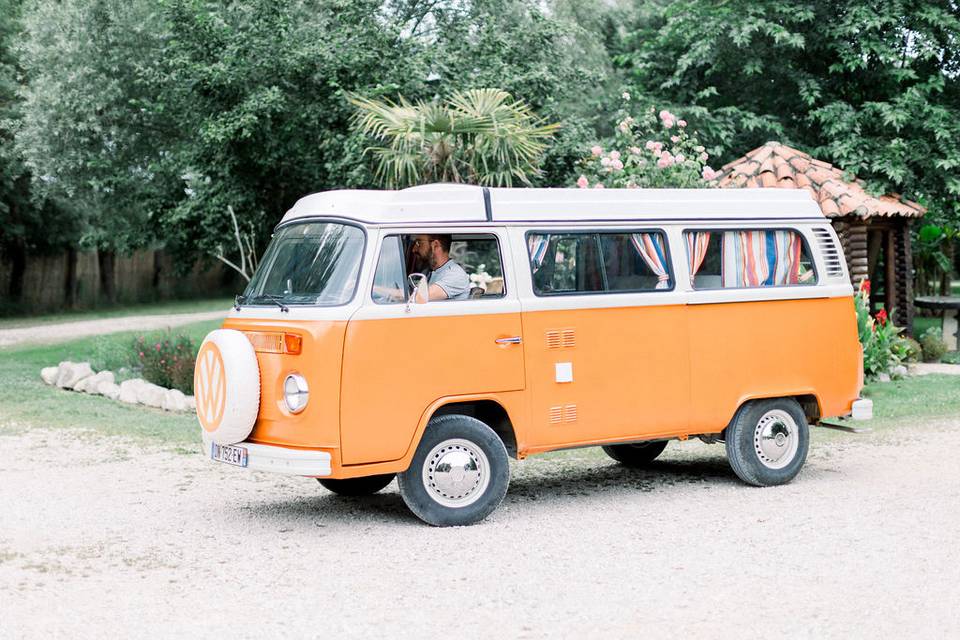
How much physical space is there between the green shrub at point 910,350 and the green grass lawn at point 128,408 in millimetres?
838

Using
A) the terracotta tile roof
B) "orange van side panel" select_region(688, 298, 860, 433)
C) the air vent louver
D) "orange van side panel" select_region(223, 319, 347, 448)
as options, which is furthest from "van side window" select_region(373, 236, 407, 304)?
the terracotta tile roof

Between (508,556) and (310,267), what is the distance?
93.3 inches

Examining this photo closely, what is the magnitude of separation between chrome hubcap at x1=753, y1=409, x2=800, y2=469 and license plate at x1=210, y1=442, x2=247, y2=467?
3.95 metres

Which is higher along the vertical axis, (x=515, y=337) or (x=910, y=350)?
(x=515, y=337)

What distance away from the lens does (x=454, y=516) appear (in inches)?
299

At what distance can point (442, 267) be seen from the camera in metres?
7.87

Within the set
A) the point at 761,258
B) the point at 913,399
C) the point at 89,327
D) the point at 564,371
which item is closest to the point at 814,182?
the point at 913,399

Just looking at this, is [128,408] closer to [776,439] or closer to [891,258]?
[776,439]

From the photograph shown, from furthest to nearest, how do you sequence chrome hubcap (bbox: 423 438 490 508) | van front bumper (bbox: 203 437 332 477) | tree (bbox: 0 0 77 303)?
tree (bbox: 0 0 77 303)
chrome hubcap (bbox: 423 438 490 508)
van front bumper (bbox: 203 437 332 477)

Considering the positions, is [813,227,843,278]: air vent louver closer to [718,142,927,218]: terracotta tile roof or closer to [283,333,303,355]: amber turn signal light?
[283,333,303,355]: amber turn signal light

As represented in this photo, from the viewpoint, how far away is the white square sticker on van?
317 inches

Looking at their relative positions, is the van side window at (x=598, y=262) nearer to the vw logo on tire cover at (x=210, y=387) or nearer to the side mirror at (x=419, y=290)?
the side mirror at (x=419, y=290)

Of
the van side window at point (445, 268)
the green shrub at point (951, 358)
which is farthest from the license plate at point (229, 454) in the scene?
the green shrub at point (951, 358)

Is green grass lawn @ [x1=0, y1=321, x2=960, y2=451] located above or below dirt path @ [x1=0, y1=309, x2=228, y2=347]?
below
